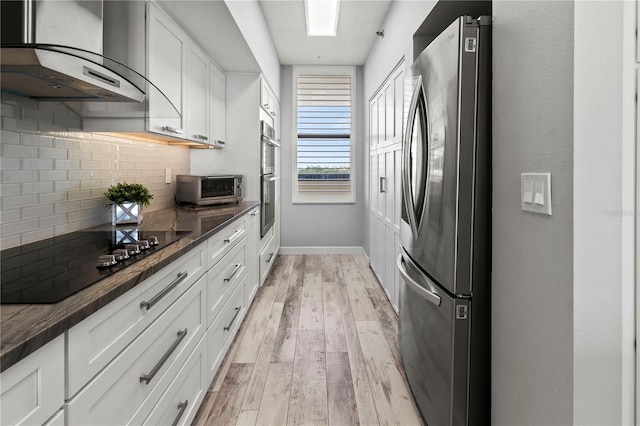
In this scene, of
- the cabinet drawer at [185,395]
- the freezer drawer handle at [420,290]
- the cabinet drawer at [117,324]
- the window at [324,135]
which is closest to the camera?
the cabinet drawer at [117,324]

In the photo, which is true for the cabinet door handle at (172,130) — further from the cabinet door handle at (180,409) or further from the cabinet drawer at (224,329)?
the cabinet door handle at (180,409)

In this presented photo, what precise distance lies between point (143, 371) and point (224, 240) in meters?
1.08

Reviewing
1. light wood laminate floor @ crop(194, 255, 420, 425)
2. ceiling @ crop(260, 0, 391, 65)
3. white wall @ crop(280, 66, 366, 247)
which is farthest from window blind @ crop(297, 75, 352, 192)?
light wood laminate floor @ crop(194, 255, 420, 425)

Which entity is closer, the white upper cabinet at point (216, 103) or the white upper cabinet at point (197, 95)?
the white upper cabinet at point (197, 95)

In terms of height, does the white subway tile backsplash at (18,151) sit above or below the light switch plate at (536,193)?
above

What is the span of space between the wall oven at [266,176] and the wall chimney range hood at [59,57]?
2049 millimetres

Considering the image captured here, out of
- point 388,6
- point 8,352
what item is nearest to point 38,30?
point 8,352

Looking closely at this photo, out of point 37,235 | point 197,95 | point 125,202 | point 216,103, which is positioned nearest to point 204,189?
point 197,95

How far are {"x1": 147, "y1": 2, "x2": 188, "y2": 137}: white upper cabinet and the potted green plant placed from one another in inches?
14.9

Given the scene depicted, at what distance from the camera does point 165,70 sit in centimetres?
220

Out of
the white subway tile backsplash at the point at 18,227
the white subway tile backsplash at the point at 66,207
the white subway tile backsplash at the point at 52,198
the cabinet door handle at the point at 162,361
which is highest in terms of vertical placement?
the white subway tile backsplash at the point at 52,198

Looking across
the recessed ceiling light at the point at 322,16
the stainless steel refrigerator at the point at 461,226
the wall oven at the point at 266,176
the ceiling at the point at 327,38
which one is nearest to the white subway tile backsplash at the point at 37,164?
the stainless steel refrigerator at the point at 461,226

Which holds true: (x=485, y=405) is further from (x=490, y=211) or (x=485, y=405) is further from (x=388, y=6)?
(x=388, y=6)

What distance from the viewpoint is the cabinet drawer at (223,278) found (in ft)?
6.32
